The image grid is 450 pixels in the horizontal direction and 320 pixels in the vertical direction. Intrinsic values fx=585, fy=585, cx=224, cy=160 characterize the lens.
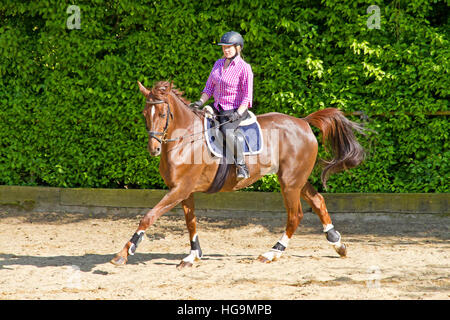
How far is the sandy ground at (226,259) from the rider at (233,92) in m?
1.27

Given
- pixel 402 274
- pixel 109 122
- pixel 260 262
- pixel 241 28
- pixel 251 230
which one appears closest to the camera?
pixel 402 274

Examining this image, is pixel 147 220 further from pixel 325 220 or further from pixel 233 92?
pixel 325 220

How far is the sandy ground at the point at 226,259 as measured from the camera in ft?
17.1

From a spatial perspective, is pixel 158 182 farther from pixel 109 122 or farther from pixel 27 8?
pixel 27 8

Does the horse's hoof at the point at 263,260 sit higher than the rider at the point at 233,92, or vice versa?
the rider at the point at 233,92

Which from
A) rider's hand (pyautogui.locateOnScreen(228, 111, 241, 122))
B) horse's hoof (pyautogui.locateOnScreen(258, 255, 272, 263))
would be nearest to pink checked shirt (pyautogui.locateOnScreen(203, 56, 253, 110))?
rider's hand (pyautogui.locateOnScreen(228, 111, 241, 122))

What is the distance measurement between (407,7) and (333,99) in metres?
1.77

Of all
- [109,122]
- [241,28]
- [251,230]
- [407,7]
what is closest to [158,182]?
[109,122]

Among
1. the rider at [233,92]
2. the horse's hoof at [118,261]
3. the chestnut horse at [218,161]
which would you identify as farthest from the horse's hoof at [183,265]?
the rider at [233,92]

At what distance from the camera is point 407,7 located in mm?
8883

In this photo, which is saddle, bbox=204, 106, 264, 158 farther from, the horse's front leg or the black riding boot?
the horse's front leg

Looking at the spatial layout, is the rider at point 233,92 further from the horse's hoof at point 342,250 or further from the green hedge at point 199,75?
the green hedge at point 199,75

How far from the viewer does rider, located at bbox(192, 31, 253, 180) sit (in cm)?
624

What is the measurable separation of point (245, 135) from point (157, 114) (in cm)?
109
